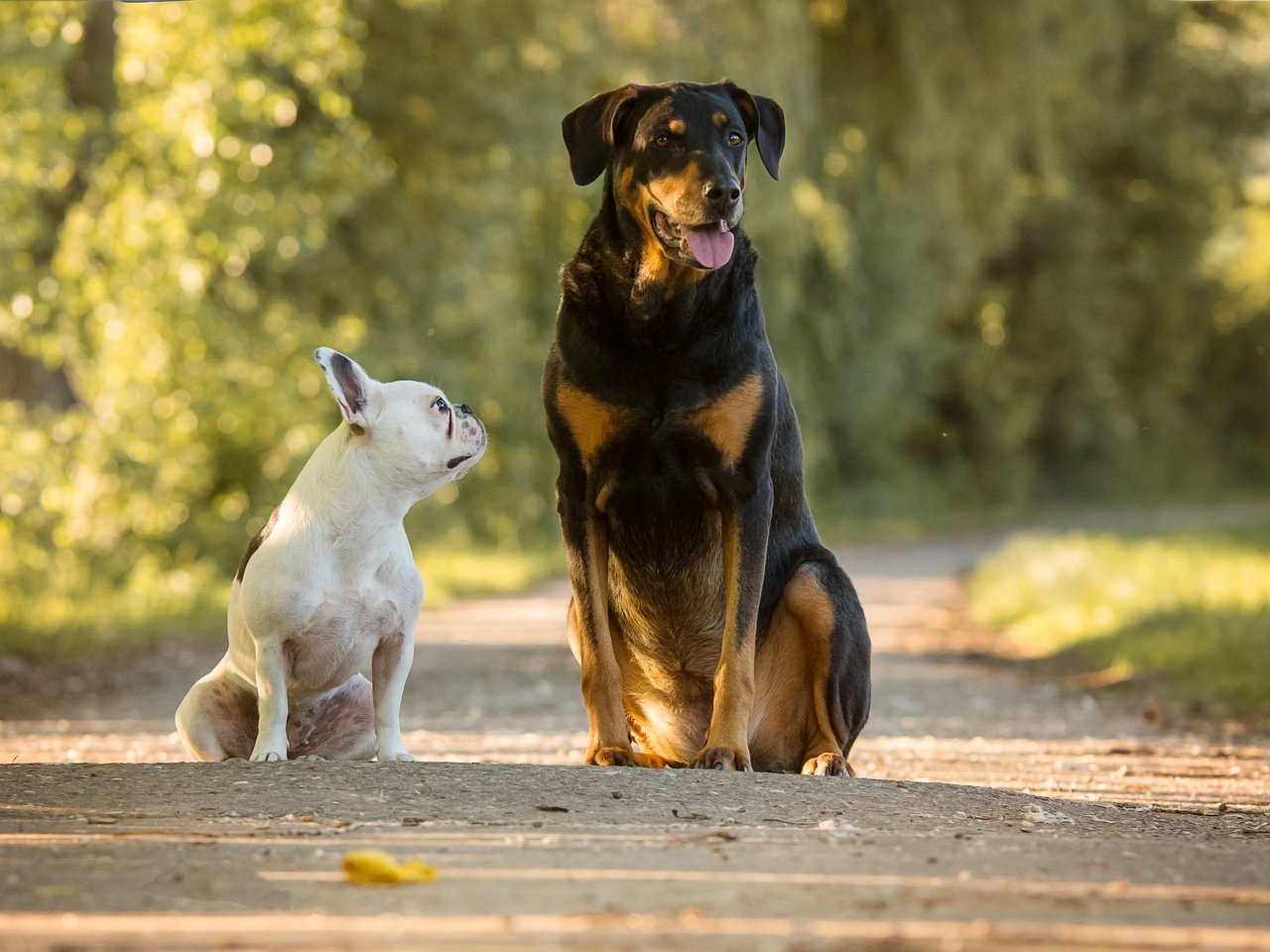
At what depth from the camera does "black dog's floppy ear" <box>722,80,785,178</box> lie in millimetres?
6383

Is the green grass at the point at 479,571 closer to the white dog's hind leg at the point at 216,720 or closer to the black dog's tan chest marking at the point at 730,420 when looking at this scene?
the white dog's hind leg at the point at 216,720

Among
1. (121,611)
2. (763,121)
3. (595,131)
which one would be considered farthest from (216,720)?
(121,611)

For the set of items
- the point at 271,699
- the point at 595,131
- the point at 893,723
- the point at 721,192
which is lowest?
the point at 893,723

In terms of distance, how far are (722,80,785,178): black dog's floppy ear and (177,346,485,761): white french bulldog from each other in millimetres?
1522

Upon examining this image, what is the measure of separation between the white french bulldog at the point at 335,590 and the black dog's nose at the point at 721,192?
1.18 metres

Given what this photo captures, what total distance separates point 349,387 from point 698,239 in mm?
1319

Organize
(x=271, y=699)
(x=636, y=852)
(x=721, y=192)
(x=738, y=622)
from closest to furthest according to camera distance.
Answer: (x=636, y=852), (x=271, y=699), (x=721, y=192), (x=738, y=622)

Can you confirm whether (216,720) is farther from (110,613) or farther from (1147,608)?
(1147,608)

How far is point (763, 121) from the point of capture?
253 inches

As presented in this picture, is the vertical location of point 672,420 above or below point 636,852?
above

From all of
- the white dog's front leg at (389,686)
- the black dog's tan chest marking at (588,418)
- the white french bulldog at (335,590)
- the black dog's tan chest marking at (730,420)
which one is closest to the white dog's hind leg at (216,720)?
the white french bulldog at (335,590)

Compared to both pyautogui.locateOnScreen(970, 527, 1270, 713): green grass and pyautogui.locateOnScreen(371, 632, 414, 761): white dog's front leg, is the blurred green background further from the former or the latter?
pyautogui.locateOnScreen(371, 632, 414, 761): white dog's front leg

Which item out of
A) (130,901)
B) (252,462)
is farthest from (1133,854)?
(252,462)

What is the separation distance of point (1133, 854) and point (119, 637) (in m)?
9.24
